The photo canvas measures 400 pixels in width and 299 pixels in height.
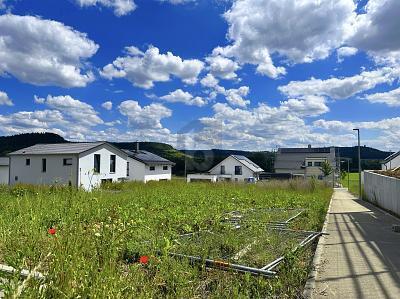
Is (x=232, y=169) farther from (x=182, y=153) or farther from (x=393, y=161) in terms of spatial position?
(x=393, y=161)

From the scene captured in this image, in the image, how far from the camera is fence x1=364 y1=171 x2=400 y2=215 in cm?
1193

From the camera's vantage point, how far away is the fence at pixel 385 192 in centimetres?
1193

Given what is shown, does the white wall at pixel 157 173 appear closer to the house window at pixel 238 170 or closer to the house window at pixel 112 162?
the house window at pixel 112 162

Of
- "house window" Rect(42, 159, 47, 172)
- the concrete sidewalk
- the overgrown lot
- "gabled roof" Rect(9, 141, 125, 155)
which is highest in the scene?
"gabled roof" Rect(9, 141, 125, 155)

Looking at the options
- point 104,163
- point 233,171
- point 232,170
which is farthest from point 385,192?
point 232,170

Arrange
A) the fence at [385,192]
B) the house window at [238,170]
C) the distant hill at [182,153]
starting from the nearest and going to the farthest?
the fence at [385,192], the distant hill at [182,153], the house window at [238,170]

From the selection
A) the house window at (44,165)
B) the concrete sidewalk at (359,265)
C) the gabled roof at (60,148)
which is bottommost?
the concrete sidewalk at (359,265)

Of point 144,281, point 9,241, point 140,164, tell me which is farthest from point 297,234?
point 140,164

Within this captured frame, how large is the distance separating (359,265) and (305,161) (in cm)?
5895

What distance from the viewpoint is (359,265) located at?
5.10 meters

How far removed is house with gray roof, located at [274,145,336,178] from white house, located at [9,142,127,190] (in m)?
35.1

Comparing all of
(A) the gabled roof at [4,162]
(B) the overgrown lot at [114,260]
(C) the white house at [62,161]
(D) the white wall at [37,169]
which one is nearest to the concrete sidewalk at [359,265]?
(B) the overgrown lot at [114,260]

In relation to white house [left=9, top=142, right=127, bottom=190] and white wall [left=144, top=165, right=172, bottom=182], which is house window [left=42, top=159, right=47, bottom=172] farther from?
white wall [left=144, top=165, right=172, bottom=182]

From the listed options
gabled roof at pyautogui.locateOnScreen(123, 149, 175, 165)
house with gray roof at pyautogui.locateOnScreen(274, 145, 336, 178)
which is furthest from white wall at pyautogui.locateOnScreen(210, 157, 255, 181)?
house with gray roof at pyautogui.locateOnScreen(274, 145, 336, 178)
